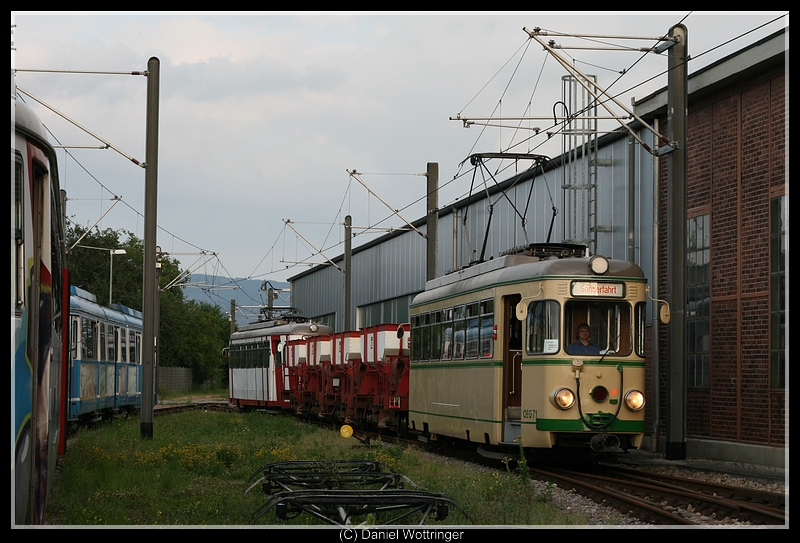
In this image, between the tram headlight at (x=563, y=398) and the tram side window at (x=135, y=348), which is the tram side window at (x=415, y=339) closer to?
the tram headlight at (x=563, y=398)

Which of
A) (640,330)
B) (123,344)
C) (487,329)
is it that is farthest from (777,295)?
(123,344)

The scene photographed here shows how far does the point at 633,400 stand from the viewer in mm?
15008

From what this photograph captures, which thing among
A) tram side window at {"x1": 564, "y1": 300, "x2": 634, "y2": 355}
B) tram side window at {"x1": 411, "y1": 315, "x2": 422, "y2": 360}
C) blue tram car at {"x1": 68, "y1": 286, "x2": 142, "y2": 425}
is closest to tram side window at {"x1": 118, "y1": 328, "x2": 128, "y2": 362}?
blue tram car at {"x1": 68, "y1": 286, "x2": 142, "y2": 425}

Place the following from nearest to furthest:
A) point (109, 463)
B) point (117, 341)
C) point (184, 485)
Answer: point (184, 485) < point (109, 463) < point (117, 341)

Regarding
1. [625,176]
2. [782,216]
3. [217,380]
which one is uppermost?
[625,176]

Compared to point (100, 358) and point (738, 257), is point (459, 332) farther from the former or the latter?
point (100, 358)

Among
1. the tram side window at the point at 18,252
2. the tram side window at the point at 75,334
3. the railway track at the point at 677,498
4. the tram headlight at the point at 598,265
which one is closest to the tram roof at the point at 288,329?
the tram side window at the point at 75,334

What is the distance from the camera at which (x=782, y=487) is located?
42.4 ft

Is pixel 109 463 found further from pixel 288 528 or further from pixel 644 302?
pixel 644 302

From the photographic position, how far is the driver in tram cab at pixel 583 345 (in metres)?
14.9

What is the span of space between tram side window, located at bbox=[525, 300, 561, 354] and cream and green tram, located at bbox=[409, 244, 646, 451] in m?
0.01

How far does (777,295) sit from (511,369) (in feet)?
15.1
